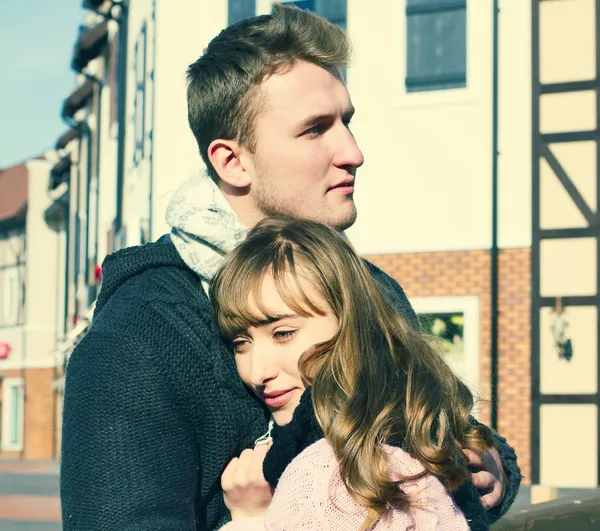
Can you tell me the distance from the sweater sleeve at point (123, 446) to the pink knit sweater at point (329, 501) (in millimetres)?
181

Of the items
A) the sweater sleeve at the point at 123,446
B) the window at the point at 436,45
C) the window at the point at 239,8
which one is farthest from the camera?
the window at the point at 239,8

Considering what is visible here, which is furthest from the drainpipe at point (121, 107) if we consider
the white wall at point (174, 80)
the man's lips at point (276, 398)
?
the man's lips at point (276, 398)

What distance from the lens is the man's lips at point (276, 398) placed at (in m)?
2.51

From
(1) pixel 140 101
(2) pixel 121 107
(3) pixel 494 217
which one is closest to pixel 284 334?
Result: (3) pixel 494 217

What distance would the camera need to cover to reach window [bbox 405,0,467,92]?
15.9 meters

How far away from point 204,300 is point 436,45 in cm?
1373

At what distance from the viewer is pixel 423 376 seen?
8.33ft

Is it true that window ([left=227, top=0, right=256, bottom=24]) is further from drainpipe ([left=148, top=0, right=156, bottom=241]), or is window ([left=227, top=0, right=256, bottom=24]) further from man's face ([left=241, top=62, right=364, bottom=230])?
man's face ([left=241, top=62, right=364, bottom=230])

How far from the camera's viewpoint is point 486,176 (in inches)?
622

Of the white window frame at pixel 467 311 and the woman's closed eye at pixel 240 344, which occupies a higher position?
the woman's closed eye at pixel 240 344

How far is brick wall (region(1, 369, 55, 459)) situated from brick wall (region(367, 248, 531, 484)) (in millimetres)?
22320

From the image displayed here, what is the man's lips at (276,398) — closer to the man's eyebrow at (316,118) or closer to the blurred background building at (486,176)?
the man's eyebrow at (316,118)

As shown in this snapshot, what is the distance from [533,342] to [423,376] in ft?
42.7

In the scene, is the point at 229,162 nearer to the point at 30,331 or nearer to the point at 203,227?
the point at 203,227
